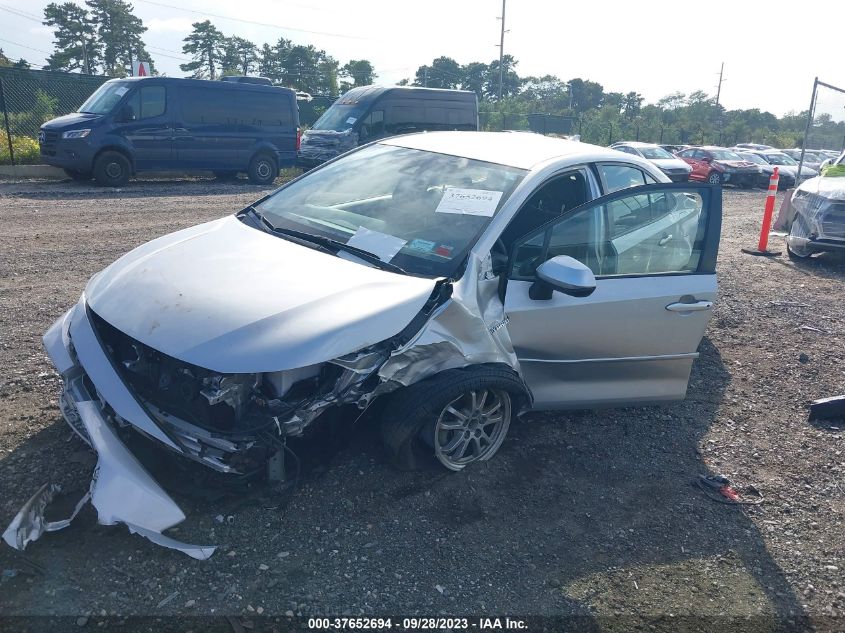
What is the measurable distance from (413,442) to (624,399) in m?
1.42

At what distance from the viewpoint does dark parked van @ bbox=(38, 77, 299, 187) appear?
43.3 feet

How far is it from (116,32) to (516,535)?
58.4m

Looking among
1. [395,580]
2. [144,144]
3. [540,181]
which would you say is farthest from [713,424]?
[144,144]

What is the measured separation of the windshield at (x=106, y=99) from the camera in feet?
44.1

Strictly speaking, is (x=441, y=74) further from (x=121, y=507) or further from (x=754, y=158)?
(x=121, y=507)

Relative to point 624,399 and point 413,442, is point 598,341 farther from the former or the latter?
point 413,442

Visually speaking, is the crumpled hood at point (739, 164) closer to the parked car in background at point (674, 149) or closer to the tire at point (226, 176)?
the parked car in background at point (674, 149)

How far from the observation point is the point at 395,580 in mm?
2805

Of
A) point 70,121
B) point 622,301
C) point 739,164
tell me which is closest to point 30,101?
point 70,121

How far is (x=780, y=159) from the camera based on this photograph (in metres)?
28.3

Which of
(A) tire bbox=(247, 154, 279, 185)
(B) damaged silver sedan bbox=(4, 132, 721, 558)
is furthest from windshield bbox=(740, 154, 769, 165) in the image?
(B) damaged silver sedan bbox=(4, 132, 721, 558)

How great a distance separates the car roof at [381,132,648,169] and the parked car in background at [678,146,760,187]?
20.4 meters

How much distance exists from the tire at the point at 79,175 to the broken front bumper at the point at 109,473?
38.8 feet

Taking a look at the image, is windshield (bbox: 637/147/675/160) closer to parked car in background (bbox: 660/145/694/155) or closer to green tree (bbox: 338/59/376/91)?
parked car in background (bbox: 660/145/694/155)
